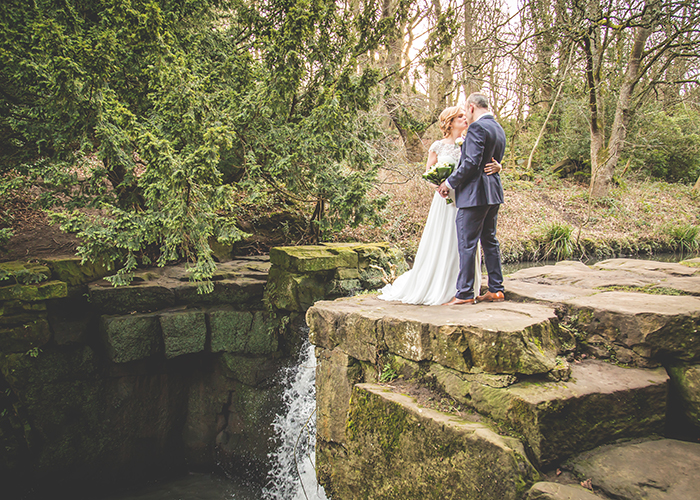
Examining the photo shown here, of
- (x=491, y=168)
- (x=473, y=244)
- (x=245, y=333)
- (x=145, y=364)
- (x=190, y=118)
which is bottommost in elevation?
(x=145, y=364)

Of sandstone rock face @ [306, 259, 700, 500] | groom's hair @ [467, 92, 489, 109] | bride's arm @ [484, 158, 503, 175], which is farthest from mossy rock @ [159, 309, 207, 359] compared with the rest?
groom's hair @ [467, 92, 489, 109]

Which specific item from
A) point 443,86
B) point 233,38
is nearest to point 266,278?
point 233,38

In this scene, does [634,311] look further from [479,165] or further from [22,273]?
[22,273]

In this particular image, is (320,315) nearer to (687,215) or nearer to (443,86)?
(443,86)

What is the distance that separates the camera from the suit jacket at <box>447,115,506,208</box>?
321 cm

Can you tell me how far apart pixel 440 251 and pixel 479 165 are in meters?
0.94

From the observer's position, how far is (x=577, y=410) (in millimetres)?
2033

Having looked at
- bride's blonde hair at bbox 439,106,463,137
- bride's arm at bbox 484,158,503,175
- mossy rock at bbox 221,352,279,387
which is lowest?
mossy rock at bbox 221,352,279,387

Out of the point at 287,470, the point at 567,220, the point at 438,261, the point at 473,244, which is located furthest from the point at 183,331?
the point at 567,220

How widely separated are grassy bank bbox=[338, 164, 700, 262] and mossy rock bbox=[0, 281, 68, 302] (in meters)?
5.52

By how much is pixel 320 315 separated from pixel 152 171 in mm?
2672

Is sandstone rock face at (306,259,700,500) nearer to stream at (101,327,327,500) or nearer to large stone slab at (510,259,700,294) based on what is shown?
large stone slab at (510,259,700,294)

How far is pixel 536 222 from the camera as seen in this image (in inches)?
499

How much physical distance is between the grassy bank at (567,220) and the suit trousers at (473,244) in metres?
5.11
